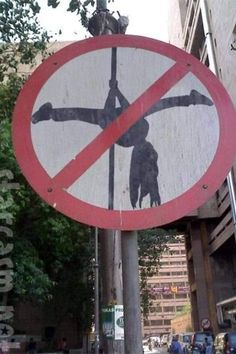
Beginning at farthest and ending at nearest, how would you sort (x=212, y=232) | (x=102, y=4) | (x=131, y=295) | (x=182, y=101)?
(x=212, y=232), (x=102, y=4), (x=182, y=101), (x=131, y=295)

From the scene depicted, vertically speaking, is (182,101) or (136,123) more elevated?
(182,101)

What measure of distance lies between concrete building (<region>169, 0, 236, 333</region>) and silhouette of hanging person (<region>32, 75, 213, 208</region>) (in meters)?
30.6

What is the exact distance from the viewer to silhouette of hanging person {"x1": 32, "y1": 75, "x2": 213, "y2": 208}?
6.23 feet

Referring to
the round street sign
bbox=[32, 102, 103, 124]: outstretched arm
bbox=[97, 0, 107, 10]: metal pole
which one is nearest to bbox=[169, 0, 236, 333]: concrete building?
bbox=[97, 0, 107, 10]: metal pole

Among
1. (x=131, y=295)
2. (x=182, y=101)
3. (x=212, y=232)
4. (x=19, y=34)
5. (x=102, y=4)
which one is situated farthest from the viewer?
(x=212, y=232)

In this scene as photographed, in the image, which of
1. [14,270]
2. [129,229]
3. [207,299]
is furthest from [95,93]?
[207,299]

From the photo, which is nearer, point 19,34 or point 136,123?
point 136,123

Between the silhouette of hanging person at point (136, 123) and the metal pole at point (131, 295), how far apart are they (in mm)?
166

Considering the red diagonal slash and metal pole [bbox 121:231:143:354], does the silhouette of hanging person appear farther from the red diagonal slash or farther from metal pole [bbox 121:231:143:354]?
metal pole [bbox 121:231:143:354]

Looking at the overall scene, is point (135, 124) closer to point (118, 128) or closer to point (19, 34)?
point (118, 128)

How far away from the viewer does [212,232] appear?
42.8 metres

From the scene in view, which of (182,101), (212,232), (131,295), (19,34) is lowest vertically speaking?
(131,295)

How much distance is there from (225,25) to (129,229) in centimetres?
3120

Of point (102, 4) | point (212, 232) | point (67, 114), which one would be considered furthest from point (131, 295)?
point (212, 232)
